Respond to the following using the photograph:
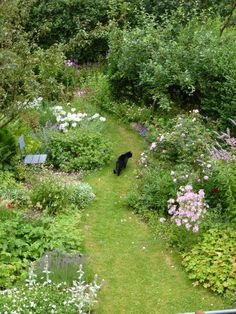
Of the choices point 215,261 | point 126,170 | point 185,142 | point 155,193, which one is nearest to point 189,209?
point 215,261

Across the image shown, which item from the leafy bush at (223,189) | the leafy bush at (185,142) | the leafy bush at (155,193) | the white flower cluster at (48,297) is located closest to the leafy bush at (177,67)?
the leafy bush at (185,142)

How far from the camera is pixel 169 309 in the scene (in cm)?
654

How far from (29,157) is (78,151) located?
2.67 ft

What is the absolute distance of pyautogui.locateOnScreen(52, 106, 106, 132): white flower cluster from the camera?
988 centimetres

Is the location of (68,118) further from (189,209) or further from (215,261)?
(215,261)

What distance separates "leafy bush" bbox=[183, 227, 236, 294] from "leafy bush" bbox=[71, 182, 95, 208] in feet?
5.99

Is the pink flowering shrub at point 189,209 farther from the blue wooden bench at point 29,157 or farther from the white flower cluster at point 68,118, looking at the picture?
the white flower cluster at point 68,118

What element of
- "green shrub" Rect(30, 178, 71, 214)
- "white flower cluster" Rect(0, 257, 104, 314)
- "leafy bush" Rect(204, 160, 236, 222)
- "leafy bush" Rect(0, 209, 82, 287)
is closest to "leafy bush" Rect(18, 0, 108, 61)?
"green shrub" Rect(30, 178, 71, 214)

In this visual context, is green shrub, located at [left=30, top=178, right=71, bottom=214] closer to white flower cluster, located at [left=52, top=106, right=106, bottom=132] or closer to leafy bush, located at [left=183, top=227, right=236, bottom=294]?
leafy bush, located at [left=183, top=227, right=236, bottom=294]

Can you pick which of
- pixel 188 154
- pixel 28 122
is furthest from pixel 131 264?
pixel 28 122

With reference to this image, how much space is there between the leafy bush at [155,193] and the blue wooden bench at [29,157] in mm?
1617

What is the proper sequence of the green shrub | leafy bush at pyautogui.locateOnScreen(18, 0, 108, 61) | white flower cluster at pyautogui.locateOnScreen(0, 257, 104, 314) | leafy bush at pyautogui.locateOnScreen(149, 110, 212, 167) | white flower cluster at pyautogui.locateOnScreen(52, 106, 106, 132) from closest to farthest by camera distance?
white flower cluster at pyautogui.locateOnScreen(0, 257, 104, 314)
the green shrub
leafy bush at pyautogui.locateOnScreen(149, 110, 212, 167)
white flower cluster at pyautogui.locateOnScreen(52, 106, 106, 132)
leafy bush at pyautogui.locateOnScreen(18, 0, 108, 61)

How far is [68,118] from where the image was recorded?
9.95 m

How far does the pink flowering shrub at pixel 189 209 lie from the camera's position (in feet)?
23.6
